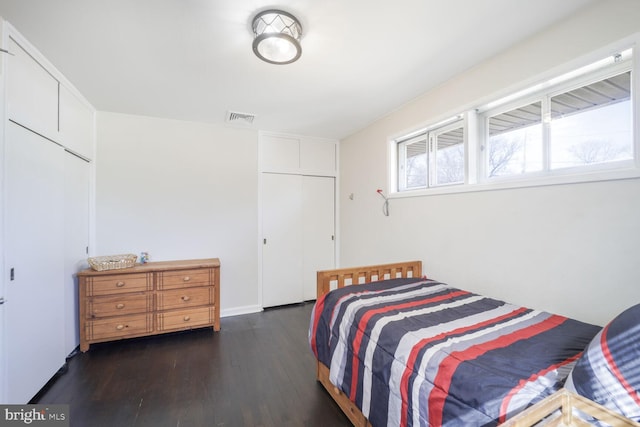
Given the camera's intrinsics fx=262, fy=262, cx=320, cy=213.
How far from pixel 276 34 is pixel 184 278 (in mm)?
2564

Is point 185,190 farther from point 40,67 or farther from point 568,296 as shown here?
point 568,296

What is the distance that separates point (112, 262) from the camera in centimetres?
266

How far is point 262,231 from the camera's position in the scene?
12.3ft

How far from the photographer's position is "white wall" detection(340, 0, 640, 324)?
4.66ft

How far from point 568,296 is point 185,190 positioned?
12.4ft

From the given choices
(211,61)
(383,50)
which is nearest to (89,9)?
(211,61)

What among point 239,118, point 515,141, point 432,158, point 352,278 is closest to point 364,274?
point 352,278

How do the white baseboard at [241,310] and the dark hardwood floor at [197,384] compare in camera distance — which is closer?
the dark hardwood floor at [197,384]

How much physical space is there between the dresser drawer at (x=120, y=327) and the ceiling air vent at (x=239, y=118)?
240 centimetres

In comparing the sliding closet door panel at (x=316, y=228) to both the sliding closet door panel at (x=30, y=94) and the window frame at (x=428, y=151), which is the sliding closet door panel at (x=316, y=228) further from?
the sliding closet door panel at (x=30, y=94)

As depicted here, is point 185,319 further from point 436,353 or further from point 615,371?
point 615,371

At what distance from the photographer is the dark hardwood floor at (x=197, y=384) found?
173 centimetres

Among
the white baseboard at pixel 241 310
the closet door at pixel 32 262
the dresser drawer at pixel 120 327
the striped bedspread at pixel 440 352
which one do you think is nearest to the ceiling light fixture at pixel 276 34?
the closet door at pixel 32 262

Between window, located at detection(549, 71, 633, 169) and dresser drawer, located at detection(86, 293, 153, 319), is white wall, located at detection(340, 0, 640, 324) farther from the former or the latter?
dresser drawer, located at detection(86, 293, 153, 319)
